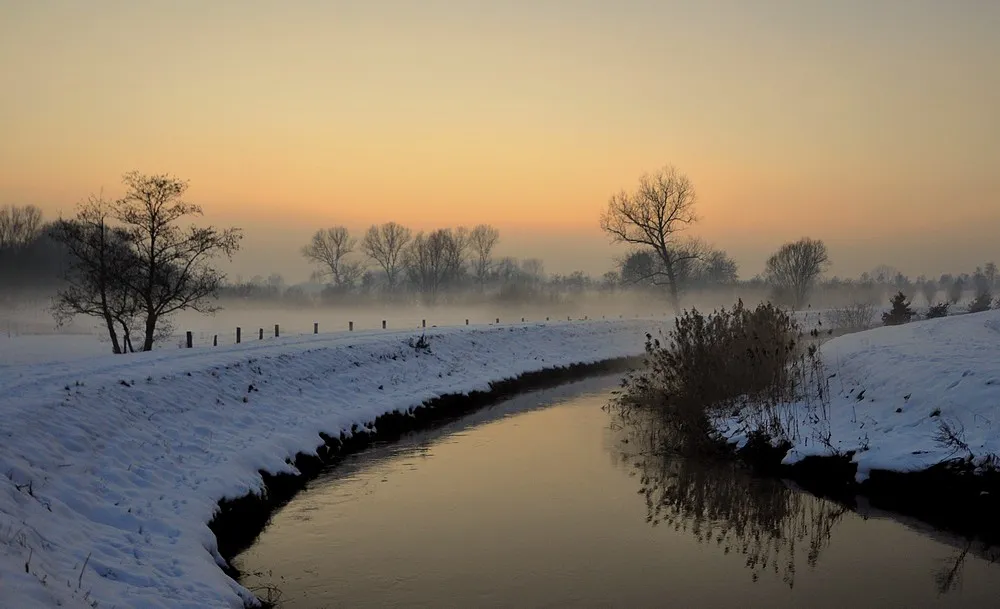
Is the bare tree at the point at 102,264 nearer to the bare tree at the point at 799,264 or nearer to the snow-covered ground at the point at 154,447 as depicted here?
the snow-covered ground at the point at 154,447

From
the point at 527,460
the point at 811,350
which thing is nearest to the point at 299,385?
the point at 527,460

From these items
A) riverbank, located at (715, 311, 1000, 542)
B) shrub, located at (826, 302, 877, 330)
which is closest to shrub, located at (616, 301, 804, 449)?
riverbank, located at (715, 311, 1000, 542)

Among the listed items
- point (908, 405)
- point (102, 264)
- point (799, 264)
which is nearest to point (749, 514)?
point (908, 405)

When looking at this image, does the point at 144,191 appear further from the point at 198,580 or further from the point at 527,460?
the point at 198,580

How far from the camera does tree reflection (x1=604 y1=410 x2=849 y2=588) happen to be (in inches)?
396

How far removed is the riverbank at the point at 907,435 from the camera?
37.2 ft

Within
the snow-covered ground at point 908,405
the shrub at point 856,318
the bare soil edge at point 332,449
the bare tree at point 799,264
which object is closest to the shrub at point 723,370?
the snow-covered ground at point 908,405

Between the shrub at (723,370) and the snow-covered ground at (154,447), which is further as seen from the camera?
the shrub at (723,370)

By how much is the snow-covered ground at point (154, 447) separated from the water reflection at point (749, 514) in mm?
7190

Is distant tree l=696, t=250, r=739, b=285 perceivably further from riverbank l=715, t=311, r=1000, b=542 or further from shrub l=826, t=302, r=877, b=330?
riverbank l=715, t=311, r=1000, b=542

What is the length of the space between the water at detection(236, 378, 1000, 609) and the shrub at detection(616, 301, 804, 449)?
2.60 m

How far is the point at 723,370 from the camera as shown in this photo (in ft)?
59.0

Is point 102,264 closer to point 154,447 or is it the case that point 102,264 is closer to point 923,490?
point 154,447

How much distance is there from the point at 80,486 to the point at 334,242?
107 meters
